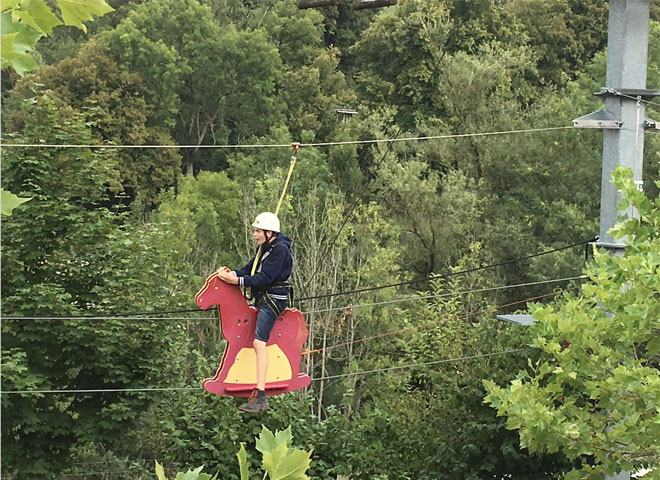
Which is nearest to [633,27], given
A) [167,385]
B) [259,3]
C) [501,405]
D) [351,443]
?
[501,405]

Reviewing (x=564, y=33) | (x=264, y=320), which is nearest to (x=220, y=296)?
(x=264, y=320)

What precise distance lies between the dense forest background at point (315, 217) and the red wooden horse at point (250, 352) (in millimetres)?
2102

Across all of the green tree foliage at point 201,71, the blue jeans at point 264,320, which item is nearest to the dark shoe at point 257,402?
the blue jeans at point 264,320

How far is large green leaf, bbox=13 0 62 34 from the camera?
2.21 meters

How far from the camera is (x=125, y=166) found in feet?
121

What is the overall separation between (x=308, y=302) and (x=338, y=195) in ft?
13.9

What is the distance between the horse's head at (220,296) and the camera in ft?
29.8

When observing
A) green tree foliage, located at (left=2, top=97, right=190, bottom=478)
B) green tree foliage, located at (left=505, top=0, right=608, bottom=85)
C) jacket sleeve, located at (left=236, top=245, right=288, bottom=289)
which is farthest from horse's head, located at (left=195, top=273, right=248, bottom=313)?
green tree foliage, located at (left=505, top=0, right=608, bottom=85)

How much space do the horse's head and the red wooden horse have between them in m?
0.01

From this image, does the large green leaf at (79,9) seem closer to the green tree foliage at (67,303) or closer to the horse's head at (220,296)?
the horse's head at (220,296)

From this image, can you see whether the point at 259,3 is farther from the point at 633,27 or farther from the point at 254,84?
the point at 633,27

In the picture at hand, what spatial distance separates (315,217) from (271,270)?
2089 centimetres

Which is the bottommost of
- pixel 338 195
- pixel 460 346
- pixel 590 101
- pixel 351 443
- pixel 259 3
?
pixel 351 443

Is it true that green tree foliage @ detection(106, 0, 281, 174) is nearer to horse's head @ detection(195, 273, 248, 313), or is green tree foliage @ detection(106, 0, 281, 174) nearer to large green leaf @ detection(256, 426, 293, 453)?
horse's head @ detection(195, 273, 248, 313)
